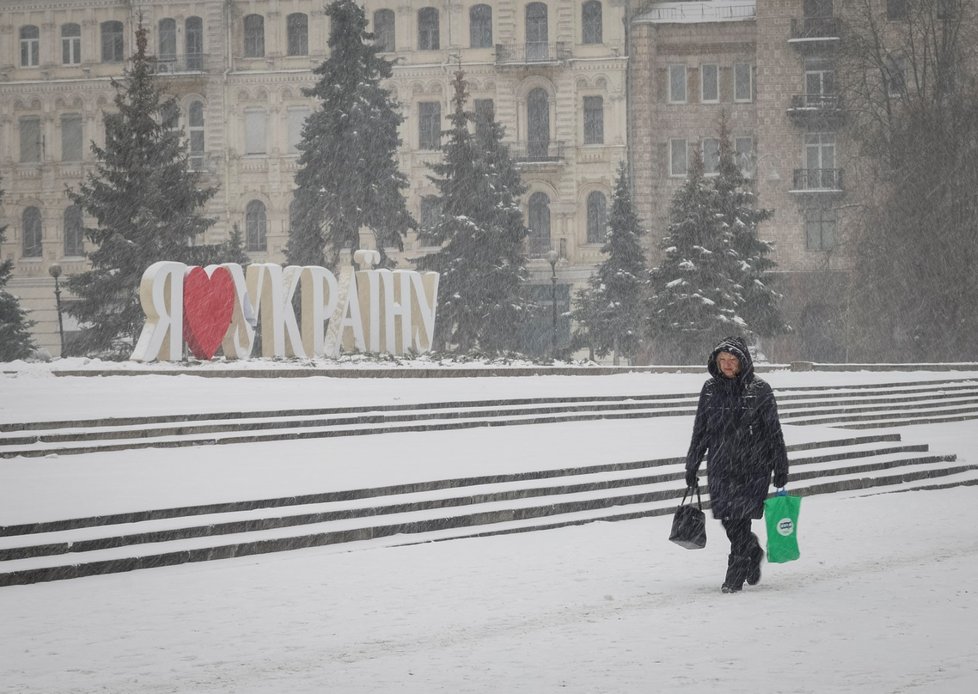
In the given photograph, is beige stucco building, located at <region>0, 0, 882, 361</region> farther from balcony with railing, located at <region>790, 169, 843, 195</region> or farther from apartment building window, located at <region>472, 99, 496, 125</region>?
apartment building window, located at <region>472, 99, 496, 125</region>

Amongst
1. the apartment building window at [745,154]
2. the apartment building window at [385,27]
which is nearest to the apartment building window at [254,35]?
the apartment building window at [385,27]

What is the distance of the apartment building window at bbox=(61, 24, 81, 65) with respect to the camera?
53.1 metres

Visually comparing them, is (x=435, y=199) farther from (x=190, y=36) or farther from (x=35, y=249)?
(x=35, y=249)

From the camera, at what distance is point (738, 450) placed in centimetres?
907

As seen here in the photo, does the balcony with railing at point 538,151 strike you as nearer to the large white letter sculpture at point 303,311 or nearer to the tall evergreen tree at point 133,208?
the tall evergreen tree at point 133,208

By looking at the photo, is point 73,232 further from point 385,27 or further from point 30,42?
point 385,27

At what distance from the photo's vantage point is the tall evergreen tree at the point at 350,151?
44.0 m

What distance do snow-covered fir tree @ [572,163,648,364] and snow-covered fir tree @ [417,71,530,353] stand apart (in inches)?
121

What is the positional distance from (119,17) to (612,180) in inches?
721

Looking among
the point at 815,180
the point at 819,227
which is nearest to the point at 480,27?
the point at 815,180

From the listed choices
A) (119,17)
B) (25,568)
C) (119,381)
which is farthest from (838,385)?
(119,17)

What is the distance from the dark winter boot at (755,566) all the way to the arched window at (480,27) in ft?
144

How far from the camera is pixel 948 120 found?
35531 mm

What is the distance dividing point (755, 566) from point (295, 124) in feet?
148
